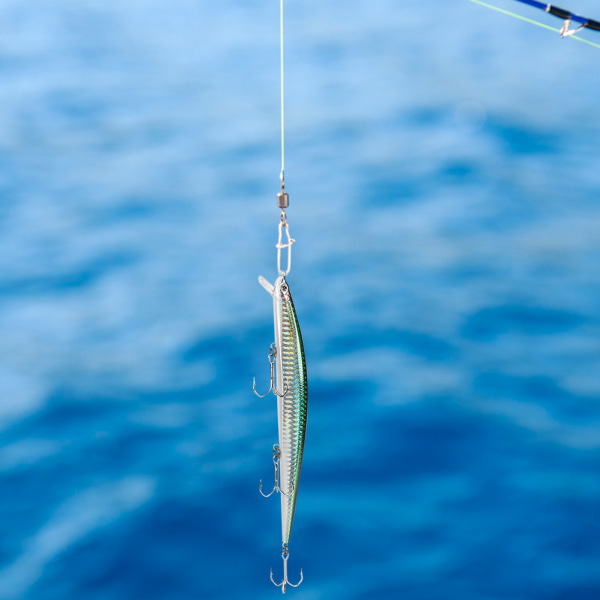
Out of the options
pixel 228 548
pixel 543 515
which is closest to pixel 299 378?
pixel 228 548

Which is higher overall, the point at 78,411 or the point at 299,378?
the point at 78,411

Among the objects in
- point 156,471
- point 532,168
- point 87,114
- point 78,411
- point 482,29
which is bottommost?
point 156,471

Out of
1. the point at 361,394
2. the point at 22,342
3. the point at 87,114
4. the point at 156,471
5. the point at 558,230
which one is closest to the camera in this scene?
the point at 156,471

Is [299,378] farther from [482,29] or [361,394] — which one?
[482,29]

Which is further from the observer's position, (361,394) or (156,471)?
(361,394)

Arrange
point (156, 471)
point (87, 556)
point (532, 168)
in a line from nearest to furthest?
point (87, 556)
point (156, 471)
point (532, 168)
